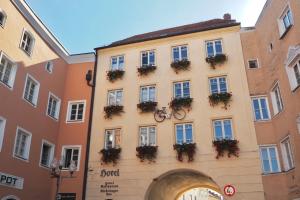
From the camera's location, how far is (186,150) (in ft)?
54.5

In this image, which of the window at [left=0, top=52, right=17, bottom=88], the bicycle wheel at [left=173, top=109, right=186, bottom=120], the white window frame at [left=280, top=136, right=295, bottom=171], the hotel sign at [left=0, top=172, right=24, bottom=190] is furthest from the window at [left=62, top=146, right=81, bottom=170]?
the white window frame at [left=280, top=136, right=295, bottom=171]

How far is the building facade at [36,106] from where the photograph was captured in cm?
1535

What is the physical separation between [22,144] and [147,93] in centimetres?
785

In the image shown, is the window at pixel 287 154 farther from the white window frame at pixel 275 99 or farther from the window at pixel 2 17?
the window at pixel 2 17

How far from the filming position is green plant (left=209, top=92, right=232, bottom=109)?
1730 centimetres

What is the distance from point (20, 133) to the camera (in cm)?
1628

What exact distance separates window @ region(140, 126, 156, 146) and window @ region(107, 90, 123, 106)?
8.93ft

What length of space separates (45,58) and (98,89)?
12.7 feet

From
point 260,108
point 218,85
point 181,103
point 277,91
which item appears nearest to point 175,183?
point 181,103

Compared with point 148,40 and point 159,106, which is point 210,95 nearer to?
point 159,106

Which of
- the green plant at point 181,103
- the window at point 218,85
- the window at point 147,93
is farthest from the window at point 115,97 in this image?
the window at point 218,85

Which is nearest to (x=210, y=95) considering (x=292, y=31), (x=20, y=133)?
(x=292, y=31)

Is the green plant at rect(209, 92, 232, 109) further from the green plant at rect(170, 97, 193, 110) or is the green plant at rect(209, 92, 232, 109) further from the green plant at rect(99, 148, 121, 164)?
the green plant at rect(99, 148, 121, 164)

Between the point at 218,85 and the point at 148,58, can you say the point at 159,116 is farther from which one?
the point at 148,58
